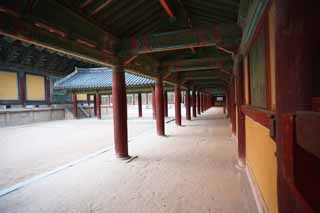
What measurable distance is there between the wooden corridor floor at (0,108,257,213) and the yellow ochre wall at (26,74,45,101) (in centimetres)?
1325

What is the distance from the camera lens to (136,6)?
9.68 ft

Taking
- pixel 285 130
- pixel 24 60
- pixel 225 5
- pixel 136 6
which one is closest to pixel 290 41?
pixel 285 130

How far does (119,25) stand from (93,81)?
41.0 feet

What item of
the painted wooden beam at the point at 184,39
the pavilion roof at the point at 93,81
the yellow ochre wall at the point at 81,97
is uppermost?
the pavilion roof at the point at 93,81

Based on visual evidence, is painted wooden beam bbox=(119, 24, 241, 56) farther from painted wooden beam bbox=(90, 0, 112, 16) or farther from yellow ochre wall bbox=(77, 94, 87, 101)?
yellow ochre wall bbox=(77, 94, 87, 101)

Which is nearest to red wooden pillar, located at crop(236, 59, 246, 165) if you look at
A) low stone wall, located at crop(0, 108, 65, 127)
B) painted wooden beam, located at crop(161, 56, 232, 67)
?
painted wooden beam, located at crop(161, 56, 232, 67)

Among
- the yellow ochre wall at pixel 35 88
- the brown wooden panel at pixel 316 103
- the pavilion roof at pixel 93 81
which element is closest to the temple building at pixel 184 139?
the brown wooden panel at pixel 316 103

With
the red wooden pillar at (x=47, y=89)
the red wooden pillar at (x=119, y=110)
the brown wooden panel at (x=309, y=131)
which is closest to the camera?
the brown wooden panel at (x=309, y=131)

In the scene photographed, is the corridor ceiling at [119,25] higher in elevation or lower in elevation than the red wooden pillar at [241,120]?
higher

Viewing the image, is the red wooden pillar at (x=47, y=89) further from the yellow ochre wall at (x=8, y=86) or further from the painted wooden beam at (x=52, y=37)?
the painted wooden beam at (x=52, y=37)

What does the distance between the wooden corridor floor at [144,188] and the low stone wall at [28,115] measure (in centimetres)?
1158

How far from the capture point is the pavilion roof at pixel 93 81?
1302 cm

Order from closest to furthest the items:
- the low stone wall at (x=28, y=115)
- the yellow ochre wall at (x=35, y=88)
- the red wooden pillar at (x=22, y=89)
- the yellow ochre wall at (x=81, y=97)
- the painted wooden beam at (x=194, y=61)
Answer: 1. the painted wooden beam at (x=194, y=61)
2. the low stone wall at (x=28, y=115)
3. the red wooden pillar at (x=22, y=89)
4. the yellow ochre wall at (x=35, y=88)
5. the yellow ochre wall at (x=81, y=97)

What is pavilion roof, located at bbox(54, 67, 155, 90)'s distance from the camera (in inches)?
513
